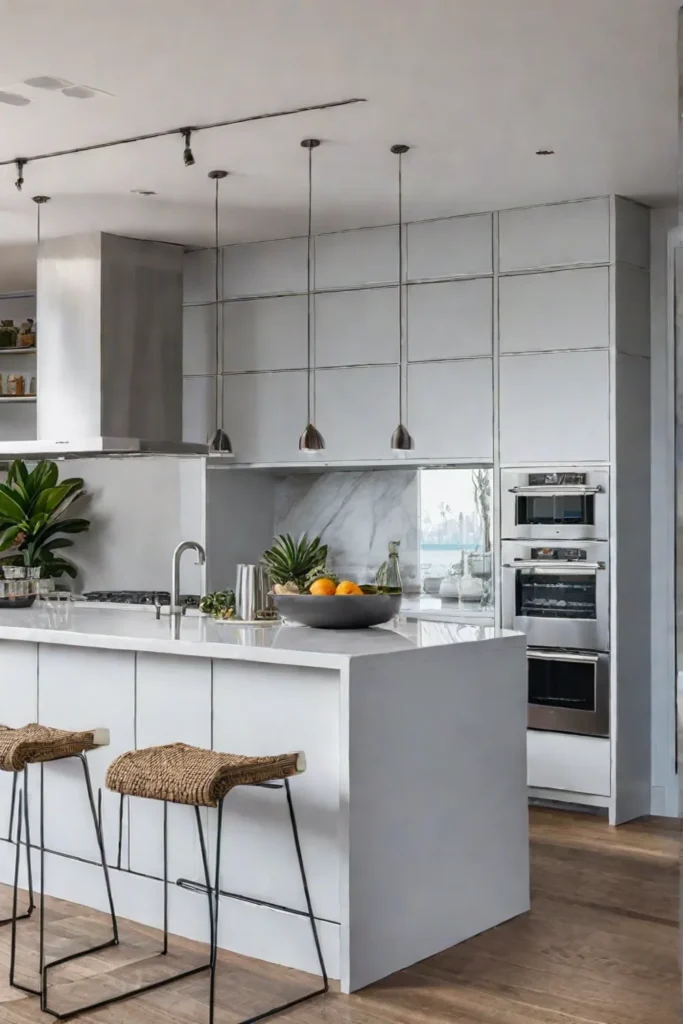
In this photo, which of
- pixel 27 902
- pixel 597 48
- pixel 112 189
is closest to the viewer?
pixel 597 48

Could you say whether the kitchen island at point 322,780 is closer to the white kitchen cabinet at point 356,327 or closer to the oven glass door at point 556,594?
the oven glass door at point 556,594

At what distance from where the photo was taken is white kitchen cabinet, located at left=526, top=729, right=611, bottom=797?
17.4 ft

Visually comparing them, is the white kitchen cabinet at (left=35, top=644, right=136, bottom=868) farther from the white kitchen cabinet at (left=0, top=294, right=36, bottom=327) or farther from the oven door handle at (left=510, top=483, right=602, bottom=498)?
the white kitchen cabinet at (left=0, top=294, right=36, bottom=327)

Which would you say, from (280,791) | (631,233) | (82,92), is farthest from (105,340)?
(280,791)

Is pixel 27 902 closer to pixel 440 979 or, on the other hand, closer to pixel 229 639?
pixel 229 639

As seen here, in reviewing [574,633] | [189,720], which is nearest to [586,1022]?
[189,720]

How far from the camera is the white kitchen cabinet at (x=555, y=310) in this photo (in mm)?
5289

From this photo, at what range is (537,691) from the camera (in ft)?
18.0

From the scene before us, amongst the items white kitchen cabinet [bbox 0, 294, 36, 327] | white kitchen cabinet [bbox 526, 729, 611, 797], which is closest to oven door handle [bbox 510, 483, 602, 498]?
white kitchen cabinet [bbox 526, 729, 611, 797]

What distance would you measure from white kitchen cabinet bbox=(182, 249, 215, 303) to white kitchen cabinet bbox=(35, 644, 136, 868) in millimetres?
2824

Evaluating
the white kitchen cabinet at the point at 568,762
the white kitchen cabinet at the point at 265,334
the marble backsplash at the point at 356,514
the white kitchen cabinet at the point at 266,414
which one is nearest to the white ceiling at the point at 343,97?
the white kitchen cabinet at the point at 265,334

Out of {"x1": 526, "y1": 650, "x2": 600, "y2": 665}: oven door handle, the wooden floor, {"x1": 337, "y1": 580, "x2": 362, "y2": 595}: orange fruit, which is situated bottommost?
the wooden floor

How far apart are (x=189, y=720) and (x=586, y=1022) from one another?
4.74 ft

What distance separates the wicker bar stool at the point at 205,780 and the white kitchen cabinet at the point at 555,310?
109 inches
